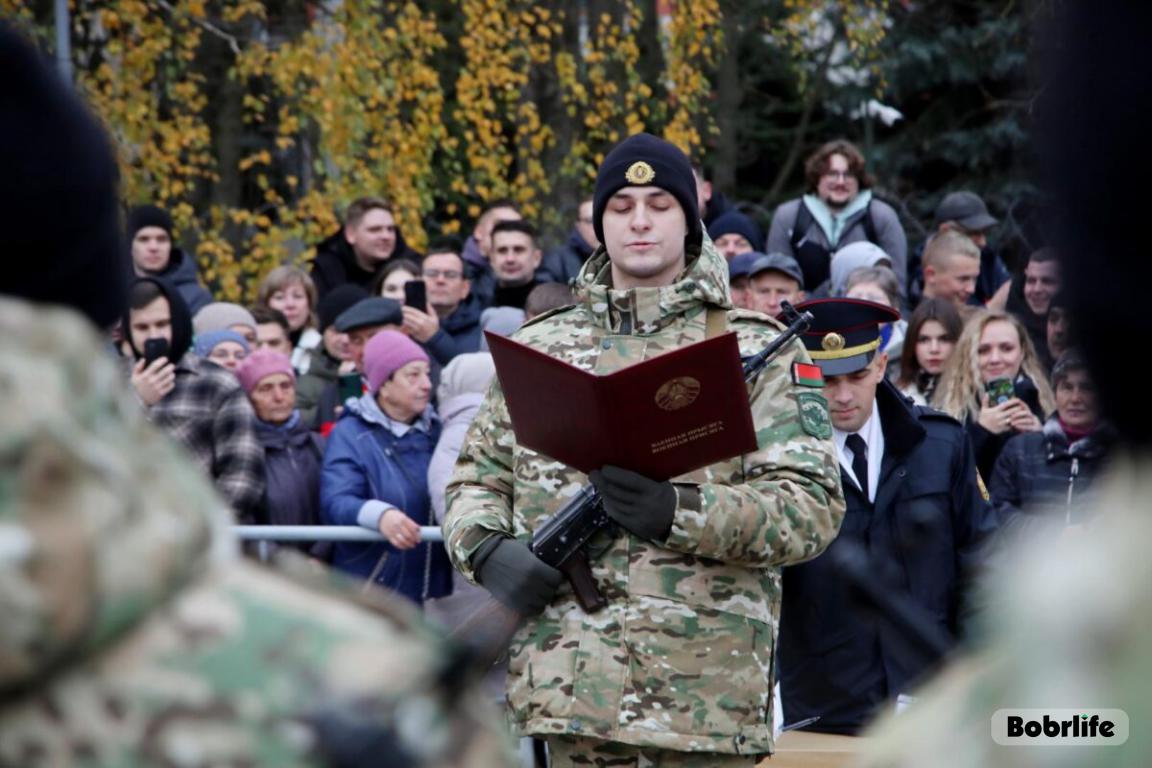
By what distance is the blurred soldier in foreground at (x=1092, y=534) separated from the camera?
1.22 m

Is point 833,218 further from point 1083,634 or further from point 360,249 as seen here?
point 1083,634

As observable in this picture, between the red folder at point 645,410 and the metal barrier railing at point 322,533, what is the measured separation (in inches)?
107

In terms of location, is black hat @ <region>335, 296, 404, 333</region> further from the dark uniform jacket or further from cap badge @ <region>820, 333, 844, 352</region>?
the dark uniform jacket

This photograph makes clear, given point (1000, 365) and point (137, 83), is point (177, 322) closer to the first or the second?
point (1000, 365)

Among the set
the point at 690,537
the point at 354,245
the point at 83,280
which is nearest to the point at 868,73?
the point at 354,245

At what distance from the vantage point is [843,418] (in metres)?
6.15

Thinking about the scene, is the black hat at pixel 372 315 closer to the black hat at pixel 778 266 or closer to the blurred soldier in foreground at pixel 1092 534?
the black hat at pixel 778 266

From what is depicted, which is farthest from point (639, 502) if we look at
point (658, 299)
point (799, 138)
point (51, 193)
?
point (799, 138)

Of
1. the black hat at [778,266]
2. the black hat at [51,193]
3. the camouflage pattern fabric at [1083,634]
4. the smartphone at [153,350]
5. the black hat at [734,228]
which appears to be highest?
the black hat at [51,193]

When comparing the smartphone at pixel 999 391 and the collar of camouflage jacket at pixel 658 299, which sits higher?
the collar of camouflage jacket at pixel 658 299

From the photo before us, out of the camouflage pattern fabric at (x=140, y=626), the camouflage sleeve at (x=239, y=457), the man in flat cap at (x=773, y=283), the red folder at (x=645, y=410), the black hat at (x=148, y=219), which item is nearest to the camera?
A: the camouflage pattern fabric at (x=140, y=626)

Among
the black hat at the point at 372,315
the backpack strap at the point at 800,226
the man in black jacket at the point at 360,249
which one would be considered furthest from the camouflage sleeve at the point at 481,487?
the backpack strap at the point at 800,226

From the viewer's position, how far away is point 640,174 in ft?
16.9

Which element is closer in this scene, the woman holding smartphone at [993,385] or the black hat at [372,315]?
the woman holding smartphone at [993,385]
